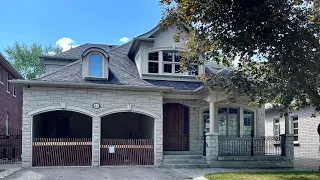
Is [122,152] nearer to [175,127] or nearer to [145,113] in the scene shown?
[145,113]

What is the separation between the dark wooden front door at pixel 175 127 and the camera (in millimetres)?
17312

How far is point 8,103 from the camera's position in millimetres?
22516

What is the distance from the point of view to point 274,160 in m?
15.6

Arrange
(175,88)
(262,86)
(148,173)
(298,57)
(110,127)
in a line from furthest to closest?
1. (110,127)
2. (175,88)
3. (148,173)
4. (262,86)
5. (298,57)

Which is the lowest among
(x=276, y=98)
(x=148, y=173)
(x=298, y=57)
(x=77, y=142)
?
(x=148, y=173)

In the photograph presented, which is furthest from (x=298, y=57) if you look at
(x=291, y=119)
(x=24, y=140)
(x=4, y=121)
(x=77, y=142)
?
(x=4, y=121)

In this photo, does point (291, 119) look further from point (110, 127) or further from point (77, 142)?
point (77, 142)

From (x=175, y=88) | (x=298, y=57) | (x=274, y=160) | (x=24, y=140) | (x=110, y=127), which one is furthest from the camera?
(x=110, y=127)

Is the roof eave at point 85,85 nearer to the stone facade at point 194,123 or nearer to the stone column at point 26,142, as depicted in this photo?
the stone column at point 26,142

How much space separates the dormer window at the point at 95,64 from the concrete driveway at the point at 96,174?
419cm

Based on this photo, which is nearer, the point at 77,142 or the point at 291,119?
the point at 77,142

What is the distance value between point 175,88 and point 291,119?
376 inches

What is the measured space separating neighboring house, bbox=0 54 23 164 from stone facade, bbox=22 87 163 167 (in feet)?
10.6

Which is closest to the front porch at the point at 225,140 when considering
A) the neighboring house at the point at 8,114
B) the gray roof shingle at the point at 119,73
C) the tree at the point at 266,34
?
the gray roof shingle at the point at 119,73
